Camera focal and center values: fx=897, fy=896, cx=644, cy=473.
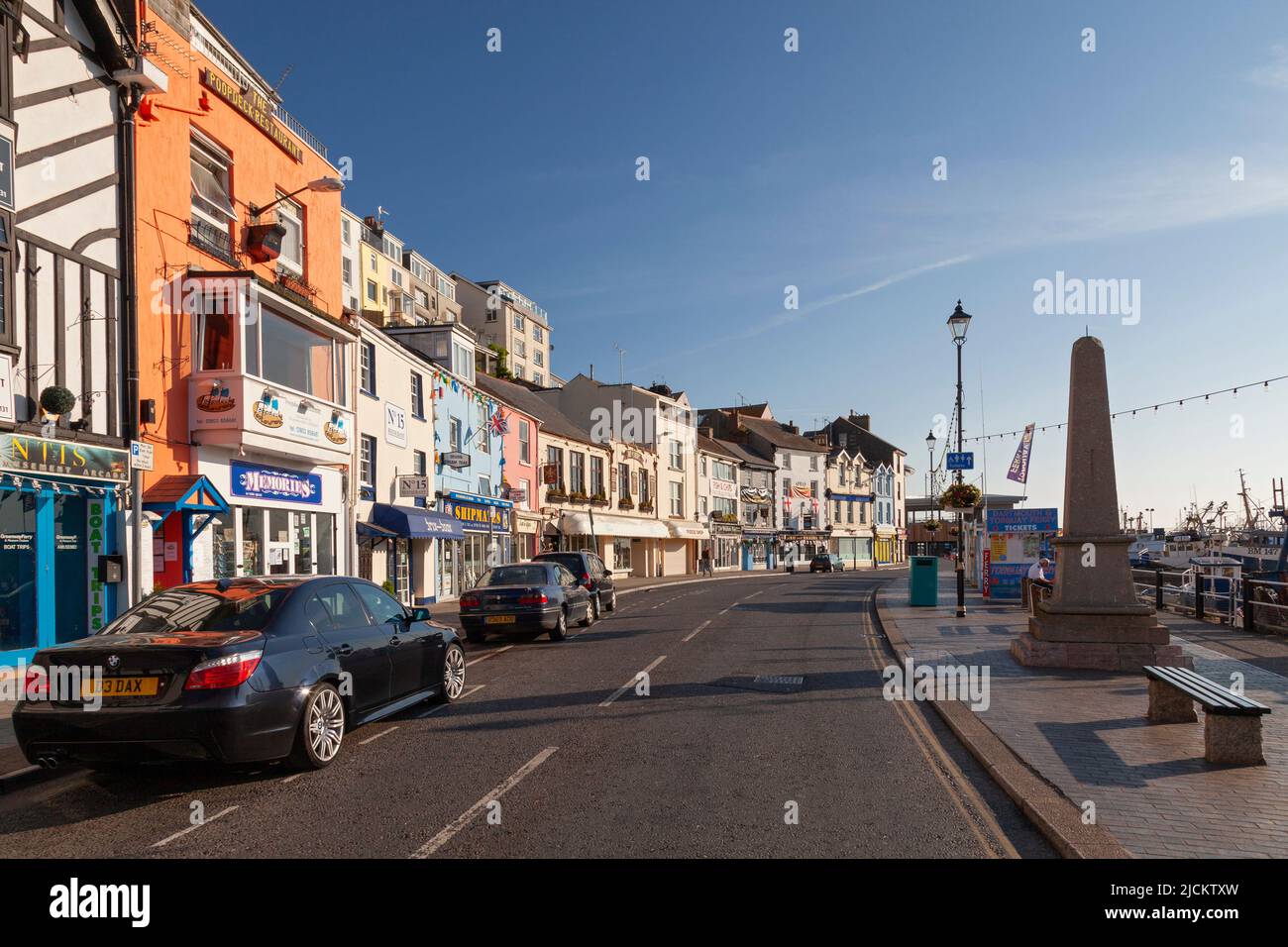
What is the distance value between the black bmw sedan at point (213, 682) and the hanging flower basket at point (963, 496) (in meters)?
18.3

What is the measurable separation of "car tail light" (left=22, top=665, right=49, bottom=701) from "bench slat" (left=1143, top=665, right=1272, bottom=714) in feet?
28.6

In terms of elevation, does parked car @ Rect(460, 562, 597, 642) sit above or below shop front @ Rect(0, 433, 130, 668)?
below

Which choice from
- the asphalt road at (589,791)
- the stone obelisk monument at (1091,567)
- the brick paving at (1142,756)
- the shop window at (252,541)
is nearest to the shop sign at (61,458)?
the shop window at (252,541)

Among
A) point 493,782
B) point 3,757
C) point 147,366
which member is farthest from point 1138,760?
point 147,366

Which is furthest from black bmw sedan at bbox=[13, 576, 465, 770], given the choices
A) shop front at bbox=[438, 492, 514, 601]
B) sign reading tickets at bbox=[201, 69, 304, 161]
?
shop front at bbox=[438, 492, 514, 601]

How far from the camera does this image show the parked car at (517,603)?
1648 cm

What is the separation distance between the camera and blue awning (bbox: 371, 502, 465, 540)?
2503 centimetres

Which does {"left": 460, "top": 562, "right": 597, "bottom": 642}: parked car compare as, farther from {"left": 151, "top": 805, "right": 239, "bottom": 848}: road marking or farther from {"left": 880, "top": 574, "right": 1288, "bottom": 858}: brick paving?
{"left": 151, "top": 805, "right": 239, "bottom": 848}: road marking

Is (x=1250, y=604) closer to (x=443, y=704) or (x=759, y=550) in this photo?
(x=443, y=704)

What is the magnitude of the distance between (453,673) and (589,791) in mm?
4304

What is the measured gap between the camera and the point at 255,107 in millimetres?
18922

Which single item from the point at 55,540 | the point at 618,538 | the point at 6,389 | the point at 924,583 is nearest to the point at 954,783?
the point at 6,389

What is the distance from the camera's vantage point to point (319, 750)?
7207 mm

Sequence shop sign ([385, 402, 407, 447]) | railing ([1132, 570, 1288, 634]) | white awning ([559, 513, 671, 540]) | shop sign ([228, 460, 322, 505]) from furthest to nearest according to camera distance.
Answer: white awning ([559, 513, 671, 540]) → shop sign ([385, 402, 407, 447]) → shop sign ([228, 460, 322, 505]) → railing ([1132, 570, 1288, 634])
